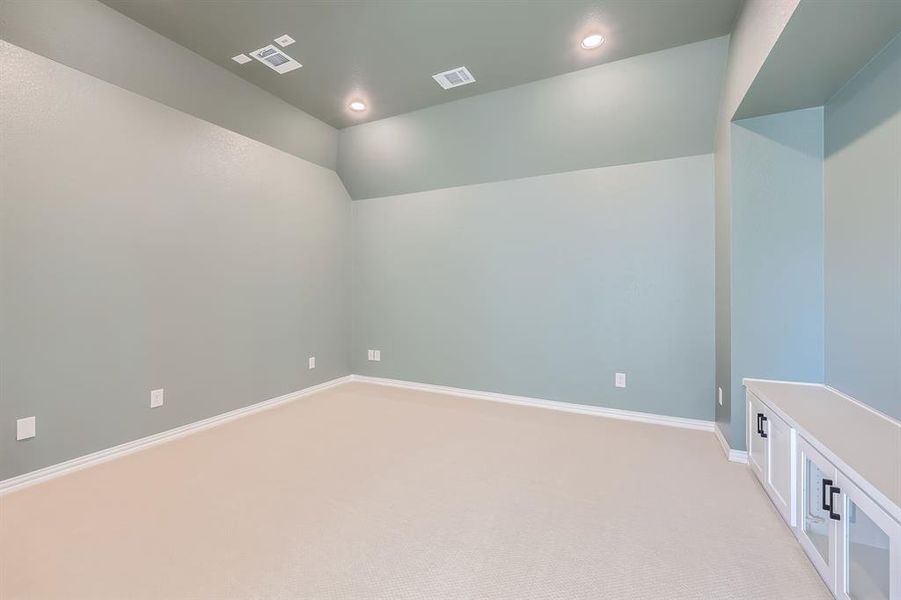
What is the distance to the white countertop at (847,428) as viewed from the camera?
46.4 inches

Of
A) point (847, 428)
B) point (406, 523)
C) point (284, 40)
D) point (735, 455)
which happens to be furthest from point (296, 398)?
point (847, 428)

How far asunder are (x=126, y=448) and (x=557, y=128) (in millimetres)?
4258

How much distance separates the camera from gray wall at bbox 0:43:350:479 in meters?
2.14

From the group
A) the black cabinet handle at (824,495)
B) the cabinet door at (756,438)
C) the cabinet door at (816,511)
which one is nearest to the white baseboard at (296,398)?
the cabinet door at (756,438)

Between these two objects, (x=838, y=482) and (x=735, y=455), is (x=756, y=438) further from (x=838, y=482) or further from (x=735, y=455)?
(x=838, y=482)

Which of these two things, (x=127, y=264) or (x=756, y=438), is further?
(x=127, y=264)

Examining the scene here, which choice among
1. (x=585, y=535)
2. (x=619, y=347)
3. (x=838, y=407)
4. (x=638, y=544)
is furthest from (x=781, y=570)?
(x=619, y=347)

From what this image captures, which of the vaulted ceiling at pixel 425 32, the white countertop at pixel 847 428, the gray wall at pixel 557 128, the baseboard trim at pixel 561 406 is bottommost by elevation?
the baseboard trim at pixel 561 406

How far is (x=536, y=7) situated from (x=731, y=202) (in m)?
1.78

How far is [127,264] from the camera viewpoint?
8.53 ft

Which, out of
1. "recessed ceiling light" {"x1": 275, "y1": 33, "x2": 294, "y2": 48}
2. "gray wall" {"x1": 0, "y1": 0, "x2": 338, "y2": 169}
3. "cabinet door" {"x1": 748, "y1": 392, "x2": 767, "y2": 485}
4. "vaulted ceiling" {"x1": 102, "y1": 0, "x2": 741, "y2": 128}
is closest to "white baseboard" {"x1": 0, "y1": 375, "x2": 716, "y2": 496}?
"cabinet door" {"x1": 748, "y1": 392, "x2": 767, "y2": 485}

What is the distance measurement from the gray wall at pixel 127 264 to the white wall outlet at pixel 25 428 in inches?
1.1

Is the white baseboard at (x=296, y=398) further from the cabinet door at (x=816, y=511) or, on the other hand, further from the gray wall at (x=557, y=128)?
the gray wall at (x=557, y=128)

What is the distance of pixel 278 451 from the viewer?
2.61 metres
